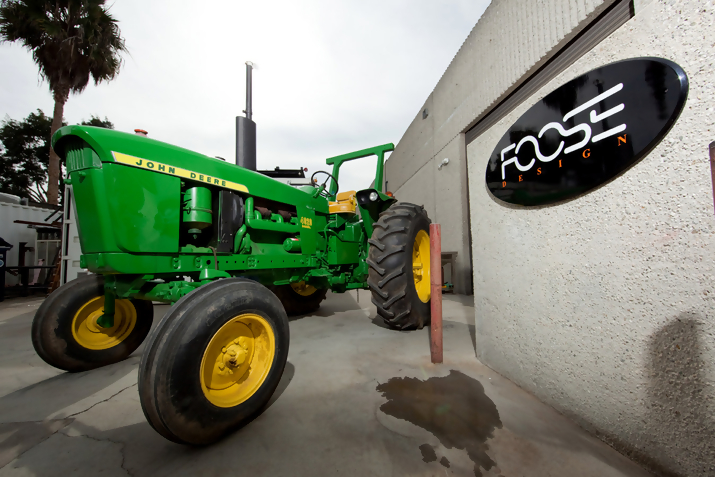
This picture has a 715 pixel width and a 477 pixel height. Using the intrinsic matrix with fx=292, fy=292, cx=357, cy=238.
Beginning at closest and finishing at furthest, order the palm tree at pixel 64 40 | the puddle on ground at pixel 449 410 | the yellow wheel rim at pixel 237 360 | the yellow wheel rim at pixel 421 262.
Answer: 1. the puddle on ground at pixel 449 410
2. the yellow wheel rim at pixel 237 360
3. the yellow wheel rim at pixel 421 262
4. the palm tree at pixel 64 40

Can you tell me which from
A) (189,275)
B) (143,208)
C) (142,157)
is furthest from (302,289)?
(142,157)

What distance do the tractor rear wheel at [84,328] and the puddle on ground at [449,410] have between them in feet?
6.82

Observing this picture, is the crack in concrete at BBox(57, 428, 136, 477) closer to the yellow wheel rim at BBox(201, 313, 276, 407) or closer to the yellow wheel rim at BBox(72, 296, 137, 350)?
the yellow wheel rim at BBox(201, 313, 276, 407)

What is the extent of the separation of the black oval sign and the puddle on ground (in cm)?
118

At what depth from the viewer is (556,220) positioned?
157cm

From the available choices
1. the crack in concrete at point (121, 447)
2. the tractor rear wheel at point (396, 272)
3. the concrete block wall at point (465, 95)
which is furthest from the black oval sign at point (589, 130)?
the crack in concrete at point (121, 447)

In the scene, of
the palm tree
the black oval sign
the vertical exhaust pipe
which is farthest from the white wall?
the black oval sign

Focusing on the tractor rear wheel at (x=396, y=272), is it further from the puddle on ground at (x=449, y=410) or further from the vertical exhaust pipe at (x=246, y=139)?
the vertical exhaust pipe at (x=246, y=139)

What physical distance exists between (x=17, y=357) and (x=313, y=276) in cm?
264

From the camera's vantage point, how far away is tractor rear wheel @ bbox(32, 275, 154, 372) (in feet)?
6.73

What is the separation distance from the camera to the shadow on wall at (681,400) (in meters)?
1.00

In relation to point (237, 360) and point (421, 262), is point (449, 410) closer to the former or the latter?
point (237, 360)

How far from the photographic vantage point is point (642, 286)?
1.17 m

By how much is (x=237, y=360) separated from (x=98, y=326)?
5.22 feet
